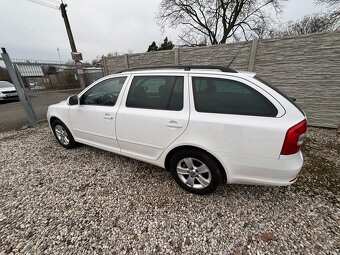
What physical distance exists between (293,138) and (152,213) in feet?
5.82

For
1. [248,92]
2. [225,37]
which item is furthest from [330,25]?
[248,92]

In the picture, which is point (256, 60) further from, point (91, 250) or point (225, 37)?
point (225, 37)

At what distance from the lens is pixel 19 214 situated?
212 centimetres

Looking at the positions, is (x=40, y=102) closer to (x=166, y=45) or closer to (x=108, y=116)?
(x=108, y=116)

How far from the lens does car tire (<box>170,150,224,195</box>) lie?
6.68ft

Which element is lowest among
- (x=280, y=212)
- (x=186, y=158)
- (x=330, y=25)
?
(x=280, y=212)

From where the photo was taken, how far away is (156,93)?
233cm

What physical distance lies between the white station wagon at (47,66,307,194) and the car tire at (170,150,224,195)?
12 millimetres

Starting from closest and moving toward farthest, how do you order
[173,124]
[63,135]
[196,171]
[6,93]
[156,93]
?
[173,124]
[196,171]
[156,93]
[63,135]
[6,93]

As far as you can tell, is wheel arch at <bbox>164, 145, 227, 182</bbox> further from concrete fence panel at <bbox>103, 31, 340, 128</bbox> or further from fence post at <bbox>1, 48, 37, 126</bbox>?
fence post at <bbox>1, 48, 37, 126</bbox>

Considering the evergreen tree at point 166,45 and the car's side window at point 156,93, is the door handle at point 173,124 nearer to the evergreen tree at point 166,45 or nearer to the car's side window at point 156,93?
the car's side window at point 156,93

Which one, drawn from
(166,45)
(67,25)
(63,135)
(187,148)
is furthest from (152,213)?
(166,45)

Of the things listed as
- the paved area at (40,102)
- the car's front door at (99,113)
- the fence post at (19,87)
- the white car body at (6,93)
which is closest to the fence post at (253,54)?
the car's front door at (99,113)

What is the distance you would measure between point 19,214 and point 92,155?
4.72 feet
